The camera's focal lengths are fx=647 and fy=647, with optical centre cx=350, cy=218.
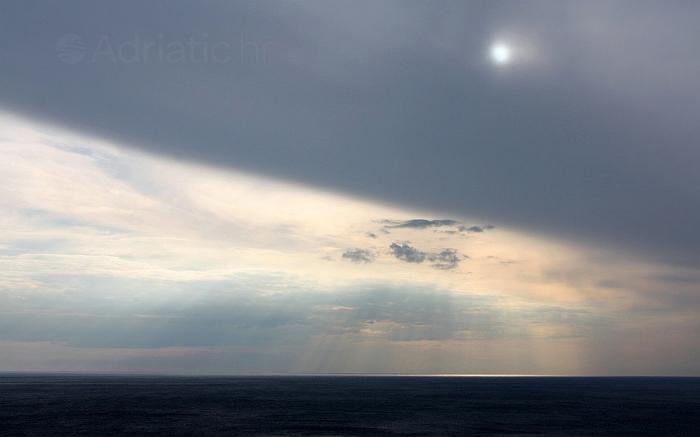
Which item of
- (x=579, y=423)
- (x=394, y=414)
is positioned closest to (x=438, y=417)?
(x=394, y=414)

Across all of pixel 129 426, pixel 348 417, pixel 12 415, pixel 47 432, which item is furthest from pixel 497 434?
pixel 12 415

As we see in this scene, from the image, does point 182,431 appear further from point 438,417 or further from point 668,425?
point 668,425

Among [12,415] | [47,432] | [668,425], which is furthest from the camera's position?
[12,415]

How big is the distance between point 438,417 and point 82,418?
56519mm

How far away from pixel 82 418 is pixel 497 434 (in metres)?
62.7

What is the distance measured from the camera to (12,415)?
337 ft

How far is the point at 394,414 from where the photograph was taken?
113 meters

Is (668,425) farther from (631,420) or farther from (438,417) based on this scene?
(438,417)

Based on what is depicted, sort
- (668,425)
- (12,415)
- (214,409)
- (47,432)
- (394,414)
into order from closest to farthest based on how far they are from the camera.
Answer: (47,432) → (668,425) → (12,415) → (394,414) → (214,409)

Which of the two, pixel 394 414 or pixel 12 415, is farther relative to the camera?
pixel 394 414

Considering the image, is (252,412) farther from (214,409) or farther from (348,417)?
(348,417)

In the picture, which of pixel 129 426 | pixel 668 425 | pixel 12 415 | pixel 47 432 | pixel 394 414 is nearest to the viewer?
pixel 47 432

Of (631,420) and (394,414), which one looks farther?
(394,414)

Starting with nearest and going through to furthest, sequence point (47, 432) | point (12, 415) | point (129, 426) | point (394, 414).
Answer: point (47, 432) → point (129, 426) → point (12, 415) → point (394, 414)
